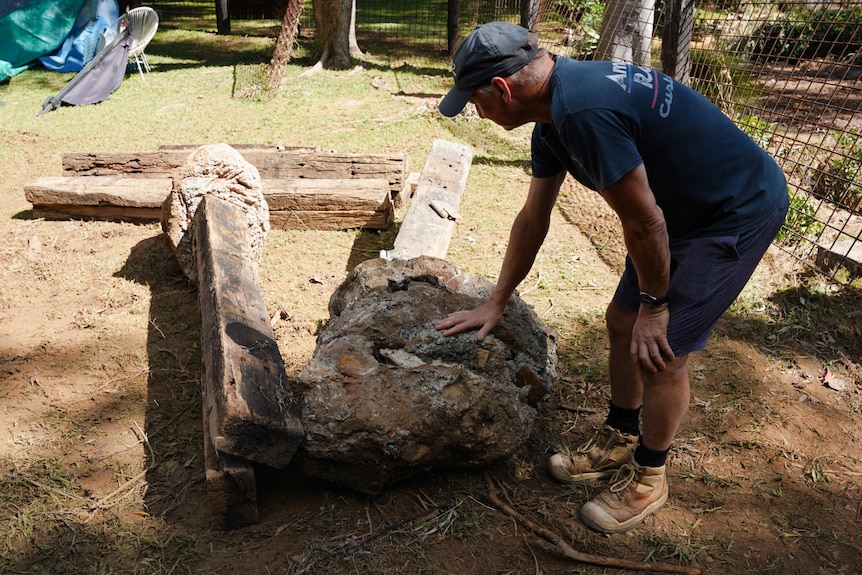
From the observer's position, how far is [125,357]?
12.3 feet

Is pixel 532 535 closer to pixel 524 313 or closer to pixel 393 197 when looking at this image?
pixel 524 313

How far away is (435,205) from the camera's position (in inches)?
194

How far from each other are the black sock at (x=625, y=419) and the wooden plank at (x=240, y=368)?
1.38 m

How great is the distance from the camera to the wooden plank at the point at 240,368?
2432 millimetres

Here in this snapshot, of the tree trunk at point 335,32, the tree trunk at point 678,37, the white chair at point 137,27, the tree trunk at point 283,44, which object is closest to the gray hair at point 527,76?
the tree trunk at point 678,37

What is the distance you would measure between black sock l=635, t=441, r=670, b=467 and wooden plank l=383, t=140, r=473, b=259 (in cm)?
208

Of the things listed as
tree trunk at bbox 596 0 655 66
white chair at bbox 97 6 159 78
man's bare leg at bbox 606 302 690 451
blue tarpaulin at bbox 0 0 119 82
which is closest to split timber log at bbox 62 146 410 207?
tree trunk at bbox 596 0 655 66

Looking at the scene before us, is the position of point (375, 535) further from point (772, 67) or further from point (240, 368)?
point (772, 67)

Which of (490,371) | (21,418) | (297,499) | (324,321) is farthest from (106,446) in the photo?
(490,371)

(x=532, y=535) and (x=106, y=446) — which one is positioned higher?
(x=532, y=535)

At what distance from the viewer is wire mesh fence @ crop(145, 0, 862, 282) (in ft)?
15.4

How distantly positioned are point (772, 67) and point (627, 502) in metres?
4.15

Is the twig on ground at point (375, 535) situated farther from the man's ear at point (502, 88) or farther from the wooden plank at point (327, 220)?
the wooden plank at point (327, 220)

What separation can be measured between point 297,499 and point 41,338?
227cm
